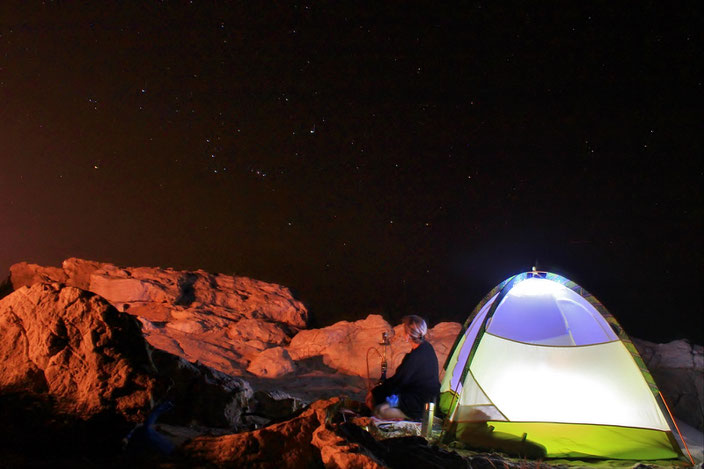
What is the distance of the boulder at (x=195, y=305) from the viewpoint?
1006 centimetres

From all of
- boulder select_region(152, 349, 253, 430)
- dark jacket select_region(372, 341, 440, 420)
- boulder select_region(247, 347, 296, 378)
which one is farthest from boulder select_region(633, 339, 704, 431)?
boulder select_region(247, 347, 296, 378)

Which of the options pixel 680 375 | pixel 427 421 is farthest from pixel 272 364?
pixel 680 375

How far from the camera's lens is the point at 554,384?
5711mm

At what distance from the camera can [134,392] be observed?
9.84 ft

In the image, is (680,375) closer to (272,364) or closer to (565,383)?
(565,383)

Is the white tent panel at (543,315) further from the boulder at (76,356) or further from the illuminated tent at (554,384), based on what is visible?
the boulder at (76,356)

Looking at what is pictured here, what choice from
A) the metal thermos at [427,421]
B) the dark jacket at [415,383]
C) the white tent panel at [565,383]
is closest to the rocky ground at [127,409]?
the metal thermos at [427,421]

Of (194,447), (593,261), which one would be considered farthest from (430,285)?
(194,447)

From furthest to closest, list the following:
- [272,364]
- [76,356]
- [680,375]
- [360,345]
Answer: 1. [360,345]
2. [272,364]
3. [680,375]
4. [76,356]

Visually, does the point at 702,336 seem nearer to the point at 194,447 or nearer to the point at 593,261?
the point at 593,261

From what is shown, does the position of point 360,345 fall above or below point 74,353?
below

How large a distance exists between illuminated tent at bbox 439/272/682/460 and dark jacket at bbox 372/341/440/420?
0.32 m

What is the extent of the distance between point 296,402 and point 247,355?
15.4 feet

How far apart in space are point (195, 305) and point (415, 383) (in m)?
7.84
